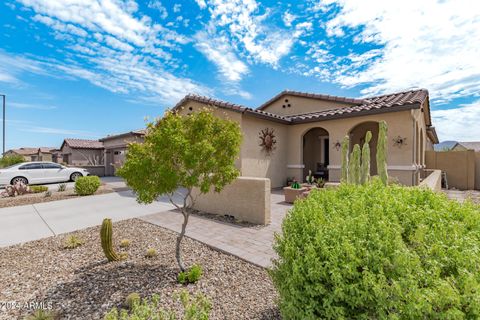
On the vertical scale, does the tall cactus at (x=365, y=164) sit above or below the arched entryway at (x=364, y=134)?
below

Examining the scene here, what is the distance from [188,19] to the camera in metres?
9.26

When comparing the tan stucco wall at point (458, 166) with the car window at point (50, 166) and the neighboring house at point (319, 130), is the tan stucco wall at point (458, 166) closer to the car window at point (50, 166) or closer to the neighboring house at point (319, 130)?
the neighboring house at point (319, 130)

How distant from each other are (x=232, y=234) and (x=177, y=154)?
312 centimetres

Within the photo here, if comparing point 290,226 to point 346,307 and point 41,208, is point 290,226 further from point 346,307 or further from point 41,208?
point 41,208

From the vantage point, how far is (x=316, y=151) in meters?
16.4

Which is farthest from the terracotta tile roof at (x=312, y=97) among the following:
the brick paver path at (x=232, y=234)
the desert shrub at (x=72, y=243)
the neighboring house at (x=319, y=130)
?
the desert shrub at (x=72, y=243)

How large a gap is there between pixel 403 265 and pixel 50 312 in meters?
4.21

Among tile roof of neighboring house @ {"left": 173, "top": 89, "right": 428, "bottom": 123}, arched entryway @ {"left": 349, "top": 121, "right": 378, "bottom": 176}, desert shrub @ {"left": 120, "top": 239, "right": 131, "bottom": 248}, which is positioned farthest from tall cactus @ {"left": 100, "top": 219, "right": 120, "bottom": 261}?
arched entryway @ {"left": 349, "top": 121, "right": 378, "bottom": 176}

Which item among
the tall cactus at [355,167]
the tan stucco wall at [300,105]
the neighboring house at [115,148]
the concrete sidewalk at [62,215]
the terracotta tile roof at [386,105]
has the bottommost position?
the concrete sidewalk at [62,215]

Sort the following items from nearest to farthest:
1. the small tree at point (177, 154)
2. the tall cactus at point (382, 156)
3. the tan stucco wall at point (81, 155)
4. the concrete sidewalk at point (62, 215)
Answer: the small tree at point (177, 154) < the tall cactus at point (382, 156) < the concrete sidewalk at point (62, 215) < the tan stucco wall at point (81, 155)

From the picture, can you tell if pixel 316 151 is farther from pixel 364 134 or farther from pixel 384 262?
pixel 384 262

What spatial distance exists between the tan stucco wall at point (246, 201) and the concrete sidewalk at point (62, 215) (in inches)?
102

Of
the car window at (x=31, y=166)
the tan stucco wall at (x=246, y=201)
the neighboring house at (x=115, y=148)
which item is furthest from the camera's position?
the neighboring house at (x=115, y=148)

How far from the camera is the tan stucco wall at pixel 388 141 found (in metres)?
10.00
